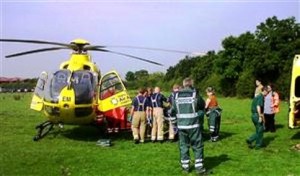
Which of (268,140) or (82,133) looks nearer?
(268,140)

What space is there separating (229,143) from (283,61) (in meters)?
40.5

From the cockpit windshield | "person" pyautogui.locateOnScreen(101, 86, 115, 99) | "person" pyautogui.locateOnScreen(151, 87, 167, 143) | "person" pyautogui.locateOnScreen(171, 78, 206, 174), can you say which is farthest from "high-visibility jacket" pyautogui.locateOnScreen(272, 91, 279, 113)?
"person" pyautogui.locateOnScreen(171, 78, 206, 174)

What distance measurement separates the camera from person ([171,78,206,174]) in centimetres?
1034

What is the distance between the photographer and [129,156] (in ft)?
41.3

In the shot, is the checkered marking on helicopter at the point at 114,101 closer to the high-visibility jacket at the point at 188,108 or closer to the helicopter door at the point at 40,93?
the helicopter door at the point at 40,93

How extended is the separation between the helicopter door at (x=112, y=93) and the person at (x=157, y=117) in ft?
4.66

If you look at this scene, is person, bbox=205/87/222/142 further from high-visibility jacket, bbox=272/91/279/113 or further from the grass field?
high-visibility jacket, bbox=272/91/279/113

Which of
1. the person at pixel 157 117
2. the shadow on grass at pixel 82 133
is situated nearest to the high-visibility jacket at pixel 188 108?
the person at pixel 157 117

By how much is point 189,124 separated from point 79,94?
5.59 metres

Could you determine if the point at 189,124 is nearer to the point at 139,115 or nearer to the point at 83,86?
the point at 139,115

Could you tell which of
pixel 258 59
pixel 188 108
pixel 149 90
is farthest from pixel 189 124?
pixel 258 59

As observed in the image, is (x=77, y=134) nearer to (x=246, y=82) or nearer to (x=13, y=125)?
(x=13, y=125)

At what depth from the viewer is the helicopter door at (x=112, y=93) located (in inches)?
623

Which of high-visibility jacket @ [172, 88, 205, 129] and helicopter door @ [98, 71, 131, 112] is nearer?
high-visibility jacket @ [172, 88, 205, 129]
